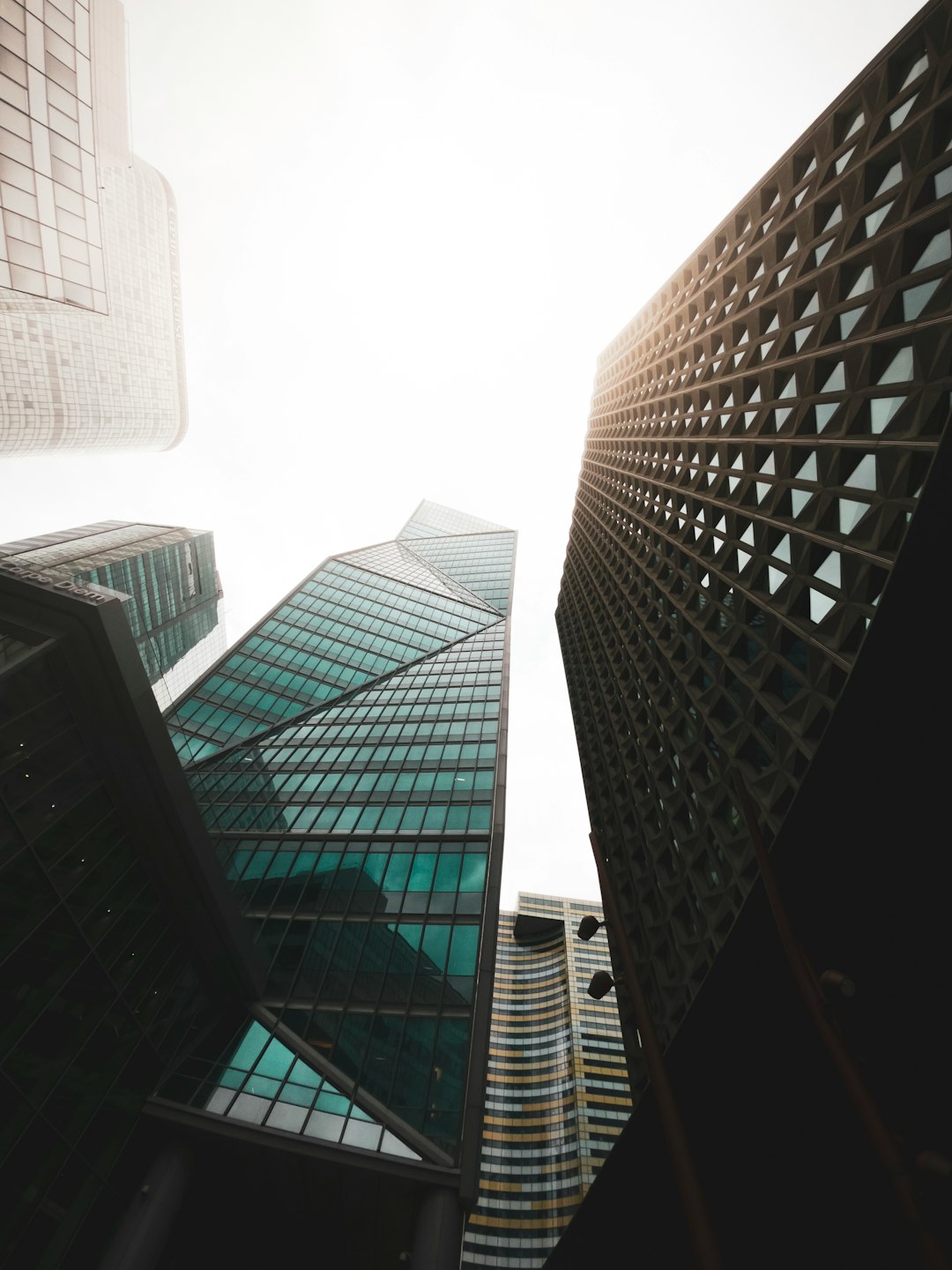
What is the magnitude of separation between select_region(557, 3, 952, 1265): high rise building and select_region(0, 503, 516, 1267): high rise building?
7.82 metres

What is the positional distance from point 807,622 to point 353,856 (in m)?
23.6

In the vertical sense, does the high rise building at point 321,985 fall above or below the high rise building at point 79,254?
below

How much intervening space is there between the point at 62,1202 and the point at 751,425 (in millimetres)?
34442

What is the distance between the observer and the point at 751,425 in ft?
77.7

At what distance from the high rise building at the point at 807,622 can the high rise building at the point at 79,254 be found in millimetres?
28656

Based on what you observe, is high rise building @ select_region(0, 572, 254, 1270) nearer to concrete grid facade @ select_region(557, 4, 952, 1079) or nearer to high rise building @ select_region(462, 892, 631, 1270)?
concrete grid facade @ select_region(557, 4, 952, 1079)

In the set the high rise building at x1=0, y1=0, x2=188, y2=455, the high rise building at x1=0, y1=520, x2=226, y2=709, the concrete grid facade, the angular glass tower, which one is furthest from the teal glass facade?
the high rise building at x1=0, y1=520, x2=226, y2=709

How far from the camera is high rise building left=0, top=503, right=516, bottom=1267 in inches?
705

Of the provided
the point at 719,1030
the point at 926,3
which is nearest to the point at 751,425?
the point at 926,3

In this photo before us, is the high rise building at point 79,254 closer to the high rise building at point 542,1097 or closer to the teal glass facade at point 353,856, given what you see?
the teal glass facade at point 353,856

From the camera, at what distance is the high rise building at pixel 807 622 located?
41.5 ft

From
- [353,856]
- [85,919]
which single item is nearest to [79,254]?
[85,919]

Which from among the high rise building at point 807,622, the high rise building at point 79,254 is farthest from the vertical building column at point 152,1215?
the high rise building at point 79,254

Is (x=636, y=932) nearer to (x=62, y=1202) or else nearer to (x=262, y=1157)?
(x=262, y=1157)
